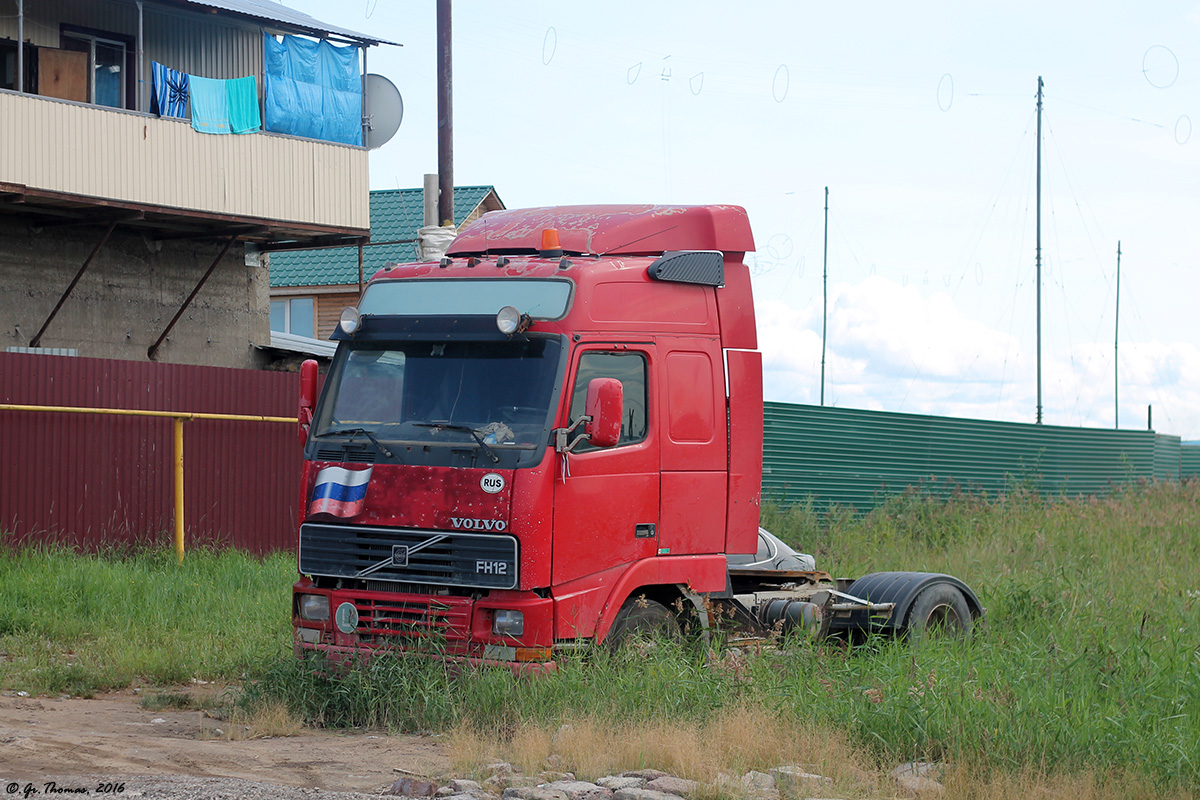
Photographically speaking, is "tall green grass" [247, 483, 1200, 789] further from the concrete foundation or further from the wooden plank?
the wooden plank

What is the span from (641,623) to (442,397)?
6.39ft

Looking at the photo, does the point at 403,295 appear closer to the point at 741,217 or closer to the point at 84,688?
the point at 741,217

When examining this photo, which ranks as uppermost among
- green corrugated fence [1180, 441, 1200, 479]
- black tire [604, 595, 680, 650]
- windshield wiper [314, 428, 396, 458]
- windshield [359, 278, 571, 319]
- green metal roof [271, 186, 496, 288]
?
green metal roof [271, 186, 496, 288]

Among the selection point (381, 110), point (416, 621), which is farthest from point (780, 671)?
point (381, 110)

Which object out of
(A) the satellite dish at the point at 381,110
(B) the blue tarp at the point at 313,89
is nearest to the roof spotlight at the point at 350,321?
(B) the blue tarp at the point at 313,89

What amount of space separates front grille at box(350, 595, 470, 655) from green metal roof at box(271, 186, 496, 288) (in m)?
23.4

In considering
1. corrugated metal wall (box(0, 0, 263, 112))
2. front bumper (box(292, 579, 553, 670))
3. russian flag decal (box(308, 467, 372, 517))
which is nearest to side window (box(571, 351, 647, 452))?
front bumper (box(292, 579, 553, 670))

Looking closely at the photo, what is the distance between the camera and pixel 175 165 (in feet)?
61.2

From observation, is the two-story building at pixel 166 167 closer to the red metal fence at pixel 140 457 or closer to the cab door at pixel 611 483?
the red metal fence at pixel 140 457

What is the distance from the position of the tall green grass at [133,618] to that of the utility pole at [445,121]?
5.72 metres

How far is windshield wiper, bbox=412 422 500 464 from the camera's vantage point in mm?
7438

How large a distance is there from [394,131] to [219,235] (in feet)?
11.5

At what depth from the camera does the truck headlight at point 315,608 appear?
7.96 meters

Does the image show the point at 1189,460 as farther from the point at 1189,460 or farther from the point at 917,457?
the point at 917,457
